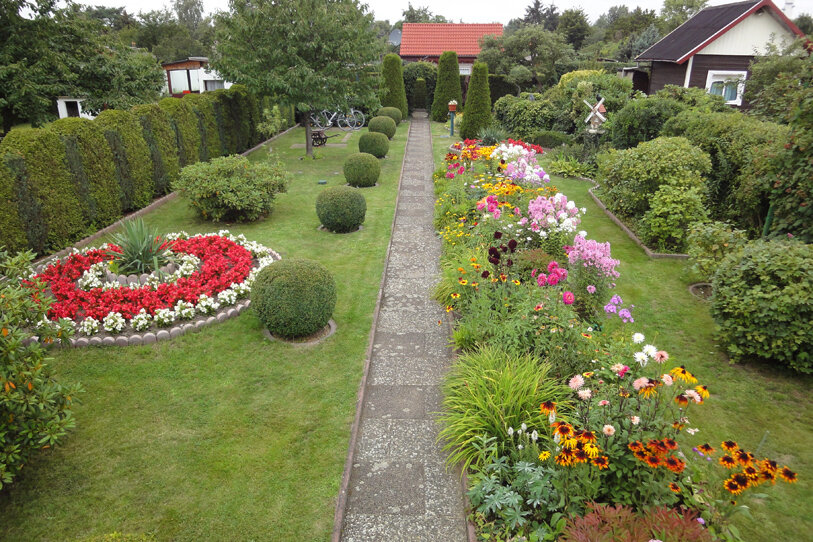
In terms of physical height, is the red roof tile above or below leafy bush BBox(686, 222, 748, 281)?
above

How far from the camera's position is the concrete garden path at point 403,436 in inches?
153

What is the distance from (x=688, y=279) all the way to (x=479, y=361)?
4.89m

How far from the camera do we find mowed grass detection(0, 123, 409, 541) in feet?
12.8

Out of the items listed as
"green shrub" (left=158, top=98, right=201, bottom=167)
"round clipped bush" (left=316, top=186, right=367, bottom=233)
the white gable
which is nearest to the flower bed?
"round clipped bush" (left=316, top=186, right=367, bottom=233)

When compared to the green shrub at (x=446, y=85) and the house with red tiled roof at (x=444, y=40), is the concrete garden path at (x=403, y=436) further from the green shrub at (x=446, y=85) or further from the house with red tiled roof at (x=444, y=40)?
the house with red tiled roof at (x=444, y=40)

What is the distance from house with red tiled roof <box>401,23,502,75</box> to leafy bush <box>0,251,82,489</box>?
36147 millimetres

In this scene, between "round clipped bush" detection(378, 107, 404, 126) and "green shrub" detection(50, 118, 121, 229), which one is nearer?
"green shrub" detection(50, 118, 121, 229)

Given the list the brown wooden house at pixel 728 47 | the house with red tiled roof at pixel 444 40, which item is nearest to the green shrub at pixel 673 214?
the brown wooden house at pixel 728 47

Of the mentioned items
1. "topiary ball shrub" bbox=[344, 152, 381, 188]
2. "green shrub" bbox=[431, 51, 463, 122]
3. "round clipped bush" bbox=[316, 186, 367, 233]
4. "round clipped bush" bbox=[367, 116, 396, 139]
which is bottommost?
"round clipped bush" bbox=[316, 186, 367, 233]

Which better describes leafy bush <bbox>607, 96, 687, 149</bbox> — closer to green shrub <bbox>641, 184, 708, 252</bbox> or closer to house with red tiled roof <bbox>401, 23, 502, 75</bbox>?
green shrub <bbox>641, 184, 708, 252</bbox>

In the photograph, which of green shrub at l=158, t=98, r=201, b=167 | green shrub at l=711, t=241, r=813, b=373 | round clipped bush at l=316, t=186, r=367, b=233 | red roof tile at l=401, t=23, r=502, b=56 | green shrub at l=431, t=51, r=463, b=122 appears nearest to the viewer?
green shrub at l=711, t=241, r=813, b=373

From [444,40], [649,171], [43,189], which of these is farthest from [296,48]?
[444,40]

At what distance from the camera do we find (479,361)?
5.12 metres

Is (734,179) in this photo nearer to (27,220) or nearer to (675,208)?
(675,208)
